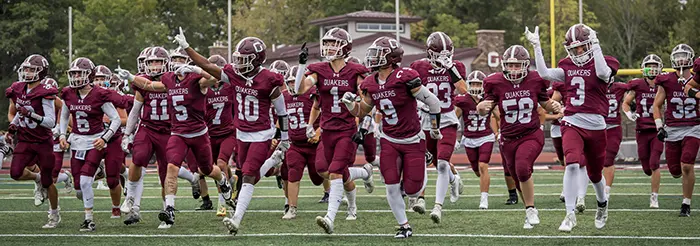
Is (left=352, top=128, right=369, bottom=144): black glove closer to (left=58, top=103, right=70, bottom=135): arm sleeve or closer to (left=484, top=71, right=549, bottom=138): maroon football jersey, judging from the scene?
(left=484, top=71, right=549, bottom=138): maroon football jersey

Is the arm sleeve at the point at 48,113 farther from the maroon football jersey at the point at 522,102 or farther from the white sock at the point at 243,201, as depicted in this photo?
the maroon football jersey at the point at 522,102

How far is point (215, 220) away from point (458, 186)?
12.0 feet

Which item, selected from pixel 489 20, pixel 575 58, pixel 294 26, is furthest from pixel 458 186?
pixel 489 20

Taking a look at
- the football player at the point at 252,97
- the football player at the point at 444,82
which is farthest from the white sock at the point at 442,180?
the football player at the point at 252,97

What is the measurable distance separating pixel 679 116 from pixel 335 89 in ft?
14.7

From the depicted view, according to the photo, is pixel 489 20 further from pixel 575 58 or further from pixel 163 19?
pixel 575 58

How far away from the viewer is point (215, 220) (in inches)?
538

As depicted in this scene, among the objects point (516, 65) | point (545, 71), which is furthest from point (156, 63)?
point (545, 71)

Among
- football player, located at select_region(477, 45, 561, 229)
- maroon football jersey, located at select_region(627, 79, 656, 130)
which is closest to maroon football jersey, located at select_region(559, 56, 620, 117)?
football player, located at select_region(477, 45, 561, 229)

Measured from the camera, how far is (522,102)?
40.5ft

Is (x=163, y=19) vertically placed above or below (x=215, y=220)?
above

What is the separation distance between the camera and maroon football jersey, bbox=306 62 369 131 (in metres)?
12.5

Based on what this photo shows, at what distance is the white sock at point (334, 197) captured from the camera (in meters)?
11.5

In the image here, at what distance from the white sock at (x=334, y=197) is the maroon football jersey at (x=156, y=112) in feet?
8.45
